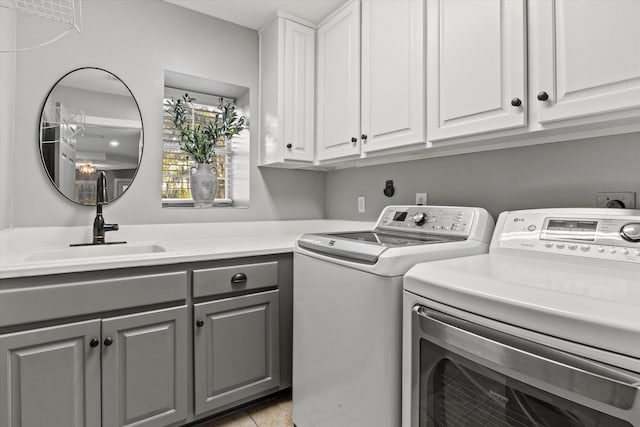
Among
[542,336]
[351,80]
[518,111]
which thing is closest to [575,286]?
[542,336]

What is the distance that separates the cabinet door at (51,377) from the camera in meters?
1.21

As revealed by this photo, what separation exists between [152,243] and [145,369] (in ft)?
2.38

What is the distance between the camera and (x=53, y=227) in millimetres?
1784

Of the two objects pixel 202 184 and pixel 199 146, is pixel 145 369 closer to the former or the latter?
pixel 202 184

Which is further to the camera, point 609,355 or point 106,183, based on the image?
Answer: point 106,183

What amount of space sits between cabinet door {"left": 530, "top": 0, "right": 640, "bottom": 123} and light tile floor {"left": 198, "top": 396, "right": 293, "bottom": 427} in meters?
1.81

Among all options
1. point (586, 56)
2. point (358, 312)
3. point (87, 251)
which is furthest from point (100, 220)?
point (586, 56)

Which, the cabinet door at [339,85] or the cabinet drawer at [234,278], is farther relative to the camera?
the cabinet door at [339,85]

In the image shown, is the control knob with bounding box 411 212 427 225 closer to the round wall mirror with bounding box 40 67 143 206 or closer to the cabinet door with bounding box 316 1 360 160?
the cabinet door with bounding box 316 1 360 160

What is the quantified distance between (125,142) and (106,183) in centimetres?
27

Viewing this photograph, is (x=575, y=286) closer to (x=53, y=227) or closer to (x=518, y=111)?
(x=518, y=111)

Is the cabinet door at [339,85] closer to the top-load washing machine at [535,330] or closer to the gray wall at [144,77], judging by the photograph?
the gray wall at [144,77]

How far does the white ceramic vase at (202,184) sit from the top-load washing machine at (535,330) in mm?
1645

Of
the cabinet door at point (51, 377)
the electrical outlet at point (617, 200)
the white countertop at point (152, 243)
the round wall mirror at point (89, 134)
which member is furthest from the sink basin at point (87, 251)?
the electrical outlet at point (617, 200)
